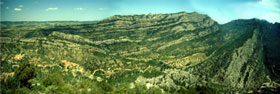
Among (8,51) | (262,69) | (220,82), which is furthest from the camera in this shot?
(262,69)

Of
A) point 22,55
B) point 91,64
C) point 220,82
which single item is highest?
point 22,55

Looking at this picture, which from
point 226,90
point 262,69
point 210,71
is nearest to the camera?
point 226,90

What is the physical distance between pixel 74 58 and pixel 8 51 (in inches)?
2112

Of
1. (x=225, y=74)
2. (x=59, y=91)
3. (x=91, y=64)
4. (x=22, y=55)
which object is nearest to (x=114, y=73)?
(x=91, y=64)

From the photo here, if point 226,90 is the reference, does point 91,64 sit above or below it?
above

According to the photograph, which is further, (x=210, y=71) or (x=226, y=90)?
(x=210, y=71)

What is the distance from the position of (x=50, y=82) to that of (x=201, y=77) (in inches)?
5109

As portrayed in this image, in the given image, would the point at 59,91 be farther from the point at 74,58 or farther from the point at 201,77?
the point at 201,77

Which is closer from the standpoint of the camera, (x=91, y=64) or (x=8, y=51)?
(x=8, y=51)

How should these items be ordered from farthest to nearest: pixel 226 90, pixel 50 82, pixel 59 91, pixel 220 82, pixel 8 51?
pixel 220 82
pixel 8 51
pixel 226 90
pixel 50 82
pixel 59 91

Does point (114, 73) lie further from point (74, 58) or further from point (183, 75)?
point (183, 75)

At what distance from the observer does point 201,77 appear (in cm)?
17175

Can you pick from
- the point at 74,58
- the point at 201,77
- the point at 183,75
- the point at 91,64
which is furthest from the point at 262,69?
the point at 74,58

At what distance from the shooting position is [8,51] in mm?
160125
